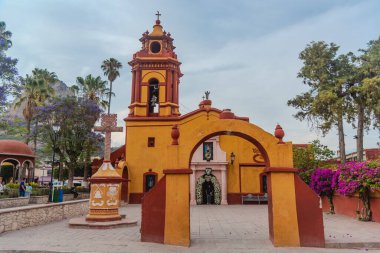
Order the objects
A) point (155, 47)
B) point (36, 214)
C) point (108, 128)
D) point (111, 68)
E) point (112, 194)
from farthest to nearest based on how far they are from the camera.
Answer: point (111, 68)
point (155, 47)
point (108, 128)
point (112, 194)
point (36, 214)

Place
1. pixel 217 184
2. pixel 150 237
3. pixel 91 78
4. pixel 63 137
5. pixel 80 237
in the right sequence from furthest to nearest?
pixel 91 78, pixel 63 137, pixel 217 184, pixel 80 237, pixel 150 237

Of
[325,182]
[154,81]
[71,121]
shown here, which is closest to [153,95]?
[154,81]

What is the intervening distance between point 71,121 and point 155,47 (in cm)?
979

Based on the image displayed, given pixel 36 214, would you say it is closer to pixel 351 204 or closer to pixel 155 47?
pixel 351 204

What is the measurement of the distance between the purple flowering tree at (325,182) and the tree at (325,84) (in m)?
5.76

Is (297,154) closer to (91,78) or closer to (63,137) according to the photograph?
(63,137)

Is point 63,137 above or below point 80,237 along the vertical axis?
above

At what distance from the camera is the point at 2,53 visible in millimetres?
21453

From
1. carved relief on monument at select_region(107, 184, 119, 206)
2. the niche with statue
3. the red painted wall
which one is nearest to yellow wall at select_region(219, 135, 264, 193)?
the niche with statue

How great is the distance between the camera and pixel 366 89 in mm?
18672

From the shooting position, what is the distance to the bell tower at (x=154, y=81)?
958 inches

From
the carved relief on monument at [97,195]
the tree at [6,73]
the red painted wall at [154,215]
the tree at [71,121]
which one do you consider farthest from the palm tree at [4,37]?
the red painted wall at [154,215]

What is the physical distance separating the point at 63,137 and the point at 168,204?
21.9 metres

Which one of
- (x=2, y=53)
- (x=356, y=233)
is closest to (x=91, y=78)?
(x=2, y=53)
